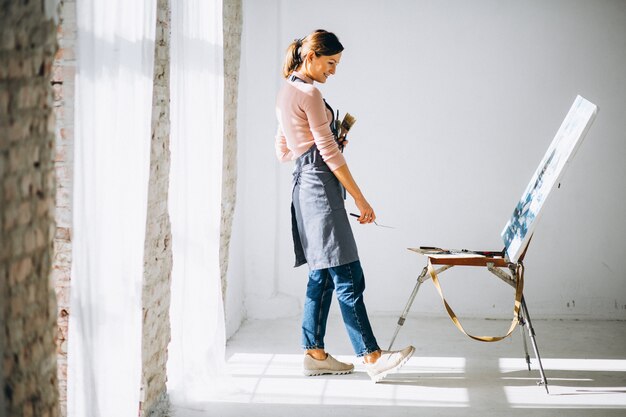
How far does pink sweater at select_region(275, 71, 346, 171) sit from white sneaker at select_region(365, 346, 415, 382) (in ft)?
3.11

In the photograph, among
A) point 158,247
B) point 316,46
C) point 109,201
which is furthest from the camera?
point 316,46

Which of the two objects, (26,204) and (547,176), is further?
(547,176)

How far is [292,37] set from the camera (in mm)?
5250

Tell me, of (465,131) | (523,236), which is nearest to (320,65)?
(523,236)

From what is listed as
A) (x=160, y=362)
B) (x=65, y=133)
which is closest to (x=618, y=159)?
(x=160, y=362)

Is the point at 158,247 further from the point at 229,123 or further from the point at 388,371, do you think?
the point at 229,123

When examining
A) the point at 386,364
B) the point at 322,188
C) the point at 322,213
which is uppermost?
the point at 322,188

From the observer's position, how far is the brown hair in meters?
3.60

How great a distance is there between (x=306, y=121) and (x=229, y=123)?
102cm

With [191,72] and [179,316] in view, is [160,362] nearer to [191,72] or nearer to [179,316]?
[179,316]

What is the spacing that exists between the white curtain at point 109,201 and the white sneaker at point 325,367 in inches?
51.9

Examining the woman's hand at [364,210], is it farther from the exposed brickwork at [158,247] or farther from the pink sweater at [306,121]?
the exposed brickwork at [158,247]

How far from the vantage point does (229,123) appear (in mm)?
4594

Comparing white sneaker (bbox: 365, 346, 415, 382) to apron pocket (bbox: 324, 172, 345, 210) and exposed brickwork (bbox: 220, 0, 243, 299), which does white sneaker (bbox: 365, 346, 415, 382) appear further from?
exposed brickwork (bbox: 220, 0, 243, 299)
